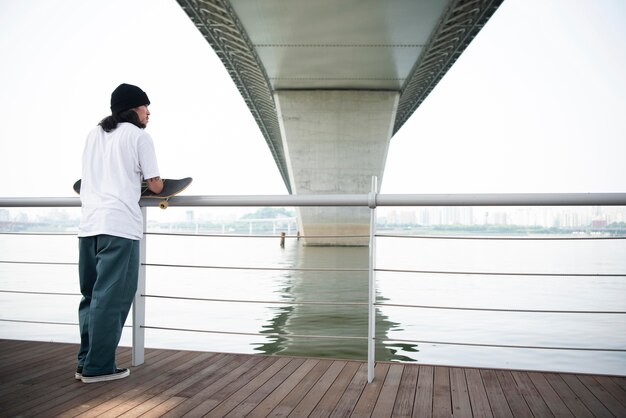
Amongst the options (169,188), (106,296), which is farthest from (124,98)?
(106,296)

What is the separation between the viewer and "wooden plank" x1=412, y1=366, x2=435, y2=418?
267cm

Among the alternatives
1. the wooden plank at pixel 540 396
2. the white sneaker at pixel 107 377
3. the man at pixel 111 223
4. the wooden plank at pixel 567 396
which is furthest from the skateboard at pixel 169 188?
the wooden plank at pixel 567 396

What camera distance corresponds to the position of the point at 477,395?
2.92 meters

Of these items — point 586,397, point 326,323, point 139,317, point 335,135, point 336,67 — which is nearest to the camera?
point 586,397

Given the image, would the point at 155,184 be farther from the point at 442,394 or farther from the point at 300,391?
the point at 442,394

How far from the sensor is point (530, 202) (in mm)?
3162

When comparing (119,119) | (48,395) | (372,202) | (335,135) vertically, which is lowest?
(48,395)

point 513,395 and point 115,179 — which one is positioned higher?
point 115,179

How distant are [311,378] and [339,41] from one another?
1584cm

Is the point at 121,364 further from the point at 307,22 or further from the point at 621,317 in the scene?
the point at 307,22

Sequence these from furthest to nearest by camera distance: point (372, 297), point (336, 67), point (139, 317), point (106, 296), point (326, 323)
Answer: point (336, 67) → point (326, 323) → point (139, 317) → point (372, 297) → point (106, 296)

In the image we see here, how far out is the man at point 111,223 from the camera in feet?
10.2

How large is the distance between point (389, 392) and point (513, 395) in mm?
614

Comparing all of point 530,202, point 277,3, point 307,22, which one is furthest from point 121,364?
point 307,22
